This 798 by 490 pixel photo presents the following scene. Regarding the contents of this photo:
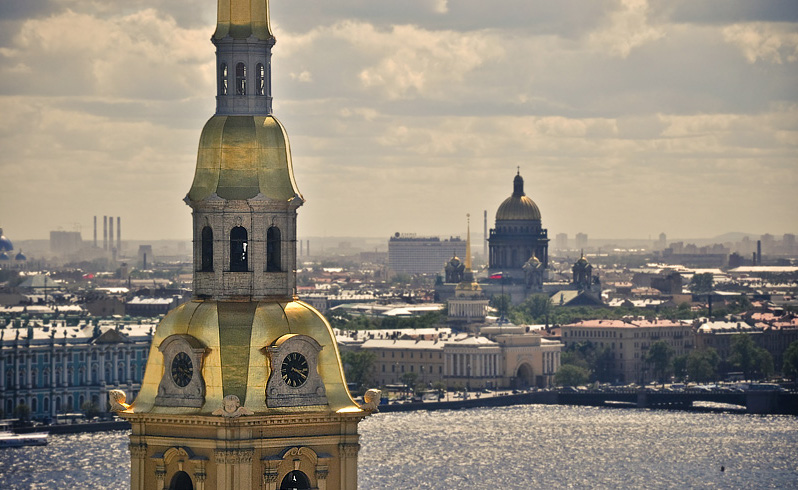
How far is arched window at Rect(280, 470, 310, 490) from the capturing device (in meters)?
11.9

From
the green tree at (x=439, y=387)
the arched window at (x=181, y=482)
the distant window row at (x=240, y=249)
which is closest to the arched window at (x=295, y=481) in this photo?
the arched window at (x=181, y=482)

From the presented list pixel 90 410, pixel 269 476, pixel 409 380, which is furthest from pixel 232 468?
pixel 409 380

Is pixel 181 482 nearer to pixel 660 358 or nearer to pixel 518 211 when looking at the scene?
pixel 660 358

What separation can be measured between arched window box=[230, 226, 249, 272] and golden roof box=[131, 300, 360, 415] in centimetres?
19

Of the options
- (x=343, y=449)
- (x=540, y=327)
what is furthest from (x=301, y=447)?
(x=540, y=327)

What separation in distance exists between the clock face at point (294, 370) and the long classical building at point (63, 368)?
69323 mm

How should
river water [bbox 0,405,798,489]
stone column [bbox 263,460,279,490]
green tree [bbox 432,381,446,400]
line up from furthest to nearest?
green tree [bbox 432,381,446,400] → river water [bbox 0,405,798,489] → stone column [bbox 263,460,279,490]

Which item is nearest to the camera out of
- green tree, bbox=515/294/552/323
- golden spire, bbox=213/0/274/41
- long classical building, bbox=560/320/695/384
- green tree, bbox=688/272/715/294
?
golden spire, bbox=213/0/274/41

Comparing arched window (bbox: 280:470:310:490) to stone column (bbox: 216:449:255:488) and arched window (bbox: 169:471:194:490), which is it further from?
arched window (bbox: 169:471:194:490)

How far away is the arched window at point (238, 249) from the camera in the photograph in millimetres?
11867

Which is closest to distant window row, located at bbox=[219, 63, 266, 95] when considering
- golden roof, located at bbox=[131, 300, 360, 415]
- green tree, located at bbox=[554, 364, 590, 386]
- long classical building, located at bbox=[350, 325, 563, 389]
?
golden roof, located at bbox=[131, 300, 360, 415]

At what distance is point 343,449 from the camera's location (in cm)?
1188

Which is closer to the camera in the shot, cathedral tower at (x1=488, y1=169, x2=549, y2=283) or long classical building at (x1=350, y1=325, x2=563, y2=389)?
long classical building at (x1=350, y1=325, x2=563, y2=389)

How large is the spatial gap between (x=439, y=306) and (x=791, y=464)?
247 ft
